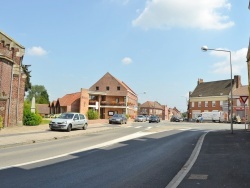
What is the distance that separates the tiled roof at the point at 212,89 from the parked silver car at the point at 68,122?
6020cm

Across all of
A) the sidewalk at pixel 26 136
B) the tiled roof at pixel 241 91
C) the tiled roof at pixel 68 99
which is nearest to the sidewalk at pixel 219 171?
the sidewalk at pixel 26 136

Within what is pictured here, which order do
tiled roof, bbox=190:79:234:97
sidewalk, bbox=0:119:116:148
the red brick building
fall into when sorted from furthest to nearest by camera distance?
tiled roof, bbox=190:79:234:97 < the red brick building < sidewalk, bbox=0:119:116:148

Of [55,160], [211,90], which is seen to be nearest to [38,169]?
[55,160]

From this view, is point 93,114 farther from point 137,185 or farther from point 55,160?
point 137,185

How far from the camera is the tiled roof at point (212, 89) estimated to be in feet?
273

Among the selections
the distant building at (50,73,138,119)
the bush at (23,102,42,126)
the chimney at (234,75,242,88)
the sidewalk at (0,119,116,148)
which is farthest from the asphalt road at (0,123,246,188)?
the chimney at (234,75,242,88)

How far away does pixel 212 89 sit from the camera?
8806cm

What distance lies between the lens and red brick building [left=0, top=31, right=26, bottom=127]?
1094 inches

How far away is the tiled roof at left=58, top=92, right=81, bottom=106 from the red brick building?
45.8 metres

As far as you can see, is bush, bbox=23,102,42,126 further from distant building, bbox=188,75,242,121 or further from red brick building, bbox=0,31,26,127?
distant building, bbox=188,75,242,121

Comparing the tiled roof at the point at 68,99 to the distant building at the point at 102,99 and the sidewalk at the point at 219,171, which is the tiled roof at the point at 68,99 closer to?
the distant building at the point at 102,99

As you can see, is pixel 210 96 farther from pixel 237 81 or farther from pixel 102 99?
pixel 102 99

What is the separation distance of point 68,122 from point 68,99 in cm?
5429

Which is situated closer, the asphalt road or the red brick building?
the asphalt road
